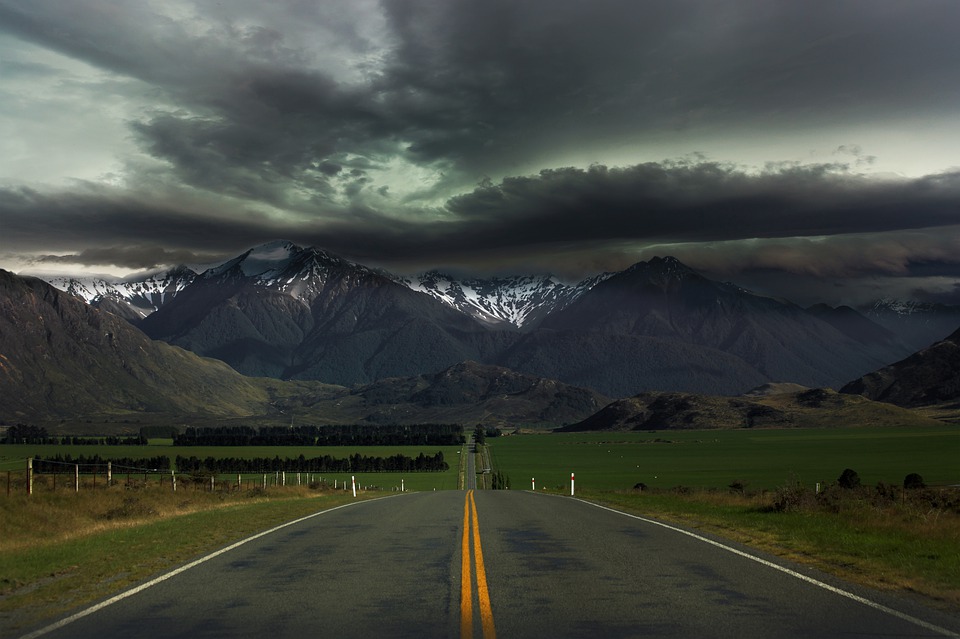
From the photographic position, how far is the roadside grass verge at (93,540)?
1442 cm

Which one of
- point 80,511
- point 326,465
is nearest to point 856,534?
point 80,511

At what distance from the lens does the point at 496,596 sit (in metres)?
Result: 13.8

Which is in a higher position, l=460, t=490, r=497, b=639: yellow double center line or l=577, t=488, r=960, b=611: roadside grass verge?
l=460, t=490, r=497, b=639: yellow double center line

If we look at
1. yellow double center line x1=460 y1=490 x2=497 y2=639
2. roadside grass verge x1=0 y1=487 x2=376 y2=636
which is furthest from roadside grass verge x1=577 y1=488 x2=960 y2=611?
roadside grass verge x1=0 y1=487 x2=376 y2=636

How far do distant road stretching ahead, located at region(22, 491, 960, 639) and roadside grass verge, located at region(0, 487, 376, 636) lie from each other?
1056 millimetres

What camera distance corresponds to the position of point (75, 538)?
25328 millimetres

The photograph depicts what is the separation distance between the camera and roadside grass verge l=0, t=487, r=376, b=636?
1442cm

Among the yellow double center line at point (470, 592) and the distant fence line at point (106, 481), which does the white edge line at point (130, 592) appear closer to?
the yellow double center line at point (470, 592)

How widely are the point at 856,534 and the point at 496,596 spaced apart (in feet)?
42.7

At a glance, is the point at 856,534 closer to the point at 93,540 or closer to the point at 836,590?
the point at 836,590

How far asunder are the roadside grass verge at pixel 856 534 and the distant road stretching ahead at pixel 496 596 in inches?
55.7

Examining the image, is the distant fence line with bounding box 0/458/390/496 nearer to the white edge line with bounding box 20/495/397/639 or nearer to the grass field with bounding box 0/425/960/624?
the grass field with bounding box 0/425/960/624

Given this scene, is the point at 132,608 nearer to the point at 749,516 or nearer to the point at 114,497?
the point at 749,516

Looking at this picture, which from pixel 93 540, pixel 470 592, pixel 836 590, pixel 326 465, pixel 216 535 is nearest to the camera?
pixel 470 592
